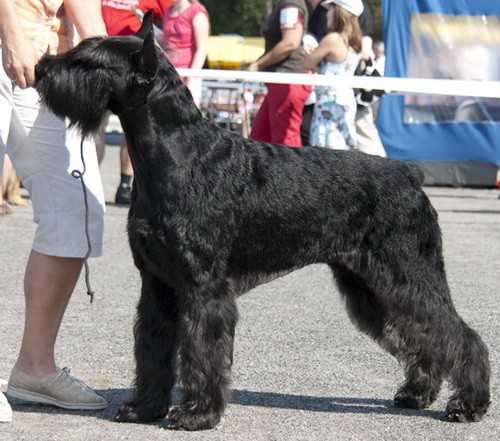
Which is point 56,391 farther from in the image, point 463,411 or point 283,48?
point 283,48

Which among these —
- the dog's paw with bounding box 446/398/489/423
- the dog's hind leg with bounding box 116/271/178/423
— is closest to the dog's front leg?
the dog's hind leg with bounding box 116/271/178/423

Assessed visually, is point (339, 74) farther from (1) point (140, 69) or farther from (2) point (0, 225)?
(1) point (140, 69)

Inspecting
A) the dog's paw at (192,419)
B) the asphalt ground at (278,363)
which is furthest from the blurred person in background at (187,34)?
the dog's paw at (192,419)

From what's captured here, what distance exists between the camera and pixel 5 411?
3.94m

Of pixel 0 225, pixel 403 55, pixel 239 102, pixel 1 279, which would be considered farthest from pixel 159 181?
pixel 239 102

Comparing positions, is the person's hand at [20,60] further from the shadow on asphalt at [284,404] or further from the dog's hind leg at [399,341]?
the dog's hind leg at [399,341]

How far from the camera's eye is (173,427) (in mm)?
3930

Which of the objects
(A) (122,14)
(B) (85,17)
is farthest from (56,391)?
(A) (122,14)

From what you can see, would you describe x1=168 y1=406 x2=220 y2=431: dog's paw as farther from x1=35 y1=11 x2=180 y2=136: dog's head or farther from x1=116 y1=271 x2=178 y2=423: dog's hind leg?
x1=35 y1=11 x2=180 y2=136: dog's head

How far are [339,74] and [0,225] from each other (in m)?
3.21

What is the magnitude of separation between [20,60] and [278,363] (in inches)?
76.2

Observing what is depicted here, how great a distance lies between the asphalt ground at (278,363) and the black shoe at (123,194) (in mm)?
2132

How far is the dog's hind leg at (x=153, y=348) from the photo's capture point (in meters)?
3.97

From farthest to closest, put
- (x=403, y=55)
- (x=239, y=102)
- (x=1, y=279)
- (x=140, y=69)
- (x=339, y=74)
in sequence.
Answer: (x=239, y=102), (x=403, y=55), (x=339, y=74), (x=1, y=279), (x=140, y=69)
